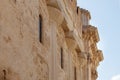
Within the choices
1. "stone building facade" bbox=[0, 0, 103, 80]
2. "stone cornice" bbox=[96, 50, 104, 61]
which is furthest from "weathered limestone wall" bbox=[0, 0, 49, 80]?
"stone cornice" bbox=[96, 50, 104, 61]

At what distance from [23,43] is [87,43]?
51.0ft

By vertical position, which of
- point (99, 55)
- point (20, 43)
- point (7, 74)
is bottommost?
point (99, 55)

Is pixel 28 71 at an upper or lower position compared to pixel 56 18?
lower

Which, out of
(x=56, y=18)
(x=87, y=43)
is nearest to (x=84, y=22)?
(x=87, y=43)

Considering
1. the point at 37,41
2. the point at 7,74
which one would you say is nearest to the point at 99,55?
the point at 37,41

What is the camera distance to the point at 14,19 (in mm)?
11273

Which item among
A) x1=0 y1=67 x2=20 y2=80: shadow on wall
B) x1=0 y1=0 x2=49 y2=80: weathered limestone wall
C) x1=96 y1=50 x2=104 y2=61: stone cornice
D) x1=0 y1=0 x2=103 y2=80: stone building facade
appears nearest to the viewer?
x1=0 y1=67 x2=20 y2=80: shadow on wall

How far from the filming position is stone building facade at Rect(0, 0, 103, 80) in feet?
35.1

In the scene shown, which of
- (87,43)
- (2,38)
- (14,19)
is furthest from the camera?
(87,43)

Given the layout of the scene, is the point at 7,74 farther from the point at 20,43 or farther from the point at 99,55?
the point at 99,55

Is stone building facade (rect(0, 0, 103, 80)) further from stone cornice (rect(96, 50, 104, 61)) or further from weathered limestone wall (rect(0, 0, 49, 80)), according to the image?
stone cornice (rect(96, 50, 104, 61))

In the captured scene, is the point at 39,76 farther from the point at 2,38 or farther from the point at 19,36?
the point at 2,38

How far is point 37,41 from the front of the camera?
1373cm

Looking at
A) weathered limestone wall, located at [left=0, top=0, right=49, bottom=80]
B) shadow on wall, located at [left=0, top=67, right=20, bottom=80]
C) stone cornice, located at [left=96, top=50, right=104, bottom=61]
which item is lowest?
stone cornice, located at [left=96, top=50, right=104, bottom=61]
